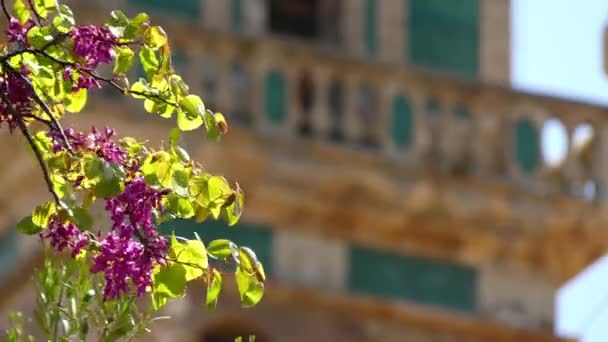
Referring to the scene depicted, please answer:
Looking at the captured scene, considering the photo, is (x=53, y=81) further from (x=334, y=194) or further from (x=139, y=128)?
(x=334, y=194)

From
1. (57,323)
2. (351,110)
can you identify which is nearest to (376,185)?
(351,110)

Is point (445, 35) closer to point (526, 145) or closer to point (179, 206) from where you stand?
point (526, 145)

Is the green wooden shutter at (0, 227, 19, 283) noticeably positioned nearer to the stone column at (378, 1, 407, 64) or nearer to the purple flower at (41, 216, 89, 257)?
the stone column at (378, 1, 407, 64)

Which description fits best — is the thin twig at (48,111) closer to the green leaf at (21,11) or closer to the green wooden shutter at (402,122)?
the green leaf at (21,11)

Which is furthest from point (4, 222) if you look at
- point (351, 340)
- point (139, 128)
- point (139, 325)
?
point (139, 325)

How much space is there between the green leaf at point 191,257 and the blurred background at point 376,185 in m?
11.2

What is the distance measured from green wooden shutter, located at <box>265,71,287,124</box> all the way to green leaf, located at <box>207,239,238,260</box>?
12090 mm

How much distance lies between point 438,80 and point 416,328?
152 centimetres

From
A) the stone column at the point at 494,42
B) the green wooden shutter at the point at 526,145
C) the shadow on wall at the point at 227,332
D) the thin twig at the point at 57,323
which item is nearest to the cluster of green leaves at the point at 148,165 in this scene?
the thin twig at the point at 57,323

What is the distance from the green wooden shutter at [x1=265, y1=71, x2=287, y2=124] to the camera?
1880cm

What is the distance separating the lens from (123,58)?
21.9ft

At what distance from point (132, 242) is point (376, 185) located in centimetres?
1237

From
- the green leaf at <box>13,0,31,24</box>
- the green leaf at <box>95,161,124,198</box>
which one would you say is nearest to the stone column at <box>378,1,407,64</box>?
the green leaf at <box>13,0,31,24</box>

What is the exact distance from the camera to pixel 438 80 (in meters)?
19.3
